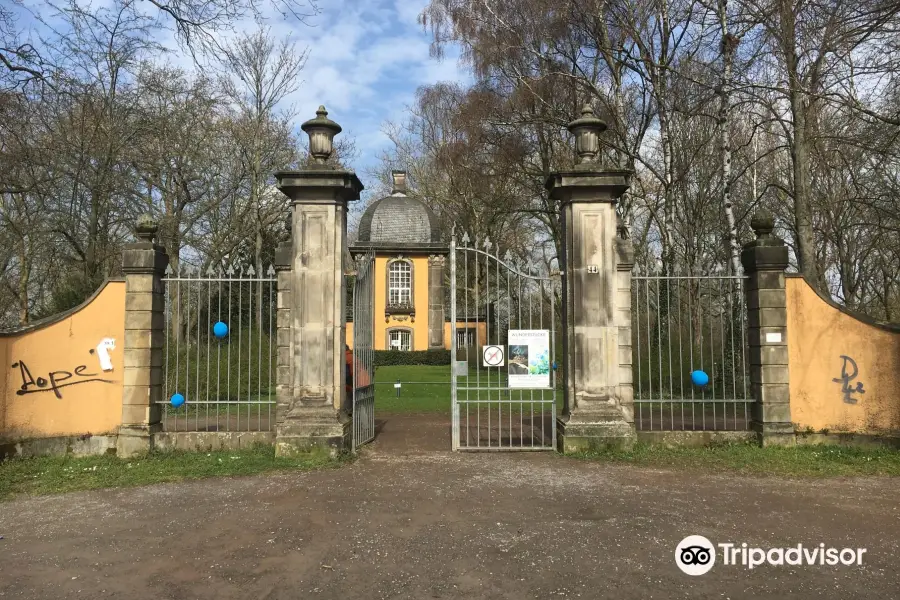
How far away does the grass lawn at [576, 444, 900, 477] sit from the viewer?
7238mm

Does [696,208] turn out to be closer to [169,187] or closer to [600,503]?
[600,503]

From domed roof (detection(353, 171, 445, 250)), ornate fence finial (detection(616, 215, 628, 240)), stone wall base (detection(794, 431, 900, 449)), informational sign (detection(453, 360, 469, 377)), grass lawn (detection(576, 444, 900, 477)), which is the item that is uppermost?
domed roof (detection(353, 171, 445, 250))

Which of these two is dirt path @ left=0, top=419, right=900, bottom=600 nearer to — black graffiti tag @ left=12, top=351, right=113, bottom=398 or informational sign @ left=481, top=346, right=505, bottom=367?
informational sign @ left=481, top=346, right=505, bottom=367

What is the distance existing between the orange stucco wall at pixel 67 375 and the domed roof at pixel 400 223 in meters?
26.7

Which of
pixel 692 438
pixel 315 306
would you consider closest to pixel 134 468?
pixel 315 306

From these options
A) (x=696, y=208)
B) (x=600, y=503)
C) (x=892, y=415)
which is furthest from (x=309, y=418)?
(x=696, y=208)

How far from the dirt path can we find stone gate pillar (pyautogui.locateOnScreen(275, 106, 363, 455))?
1041 mm

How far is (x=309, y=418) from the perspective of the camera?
7.90 m

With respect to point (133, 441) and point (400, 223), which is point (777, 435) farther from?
point (400, 223)

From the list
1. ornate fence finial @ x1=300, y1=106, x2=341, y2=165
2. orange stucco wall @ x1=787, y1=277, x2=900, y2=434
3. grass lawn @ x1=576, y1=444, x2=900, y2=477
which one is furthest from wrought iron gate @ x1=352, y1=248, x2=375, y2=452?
orange stucco wall @ x1=787, y1=277, x2=900, y2=434

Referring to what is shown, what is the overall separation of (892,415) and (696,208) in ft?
28.1

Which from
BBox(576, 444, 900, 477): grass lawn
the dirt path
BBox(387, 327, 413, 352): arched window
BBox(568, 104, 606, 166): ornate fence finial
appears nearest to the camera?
the dirt path

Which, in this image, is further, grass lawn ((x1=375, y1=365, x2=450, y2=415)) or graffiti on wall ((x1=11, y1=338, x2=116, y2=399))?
grass lawn ((x1=375, y1=365, x2=450, y2=415))

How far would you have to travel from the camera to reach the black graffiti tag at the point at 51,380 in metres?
8.11
